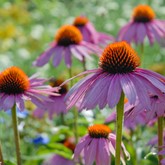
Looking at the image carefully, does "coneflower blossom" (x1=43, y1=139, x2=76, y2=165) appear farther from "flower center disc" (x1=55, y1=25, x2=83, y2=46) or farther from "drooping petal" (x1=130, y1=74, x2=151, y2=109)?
"drooping petal" (x1=130, y1=74, x2=151, y2=109)

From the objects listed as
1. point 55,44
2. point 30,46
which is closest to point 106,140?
point 55,44

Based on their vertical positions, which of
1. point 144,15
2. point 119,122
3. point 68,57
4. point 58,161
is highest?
point 144,15

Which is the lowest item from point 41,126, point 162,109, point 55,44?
point 41,126

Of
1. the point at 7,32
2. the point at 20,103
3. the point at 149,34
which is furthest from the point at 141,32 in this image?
the point at 7,32

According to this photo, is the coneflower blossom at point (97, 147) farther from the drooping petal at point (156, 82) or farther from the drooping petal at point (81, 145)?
the drooping petal at point (156, 82)

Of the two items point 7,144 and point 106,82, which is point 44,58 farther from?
point 106,82

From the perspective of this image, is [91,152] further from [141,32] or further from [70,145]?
[141,32]

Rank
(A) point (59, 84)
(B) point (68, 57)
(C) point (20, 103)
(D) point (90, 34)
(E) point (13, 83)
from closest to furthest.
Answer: (C) point (20, 103), (E) point (13, 83), (B) point (68, 57), (A) point (59, 84), (D) point (90, 34)
